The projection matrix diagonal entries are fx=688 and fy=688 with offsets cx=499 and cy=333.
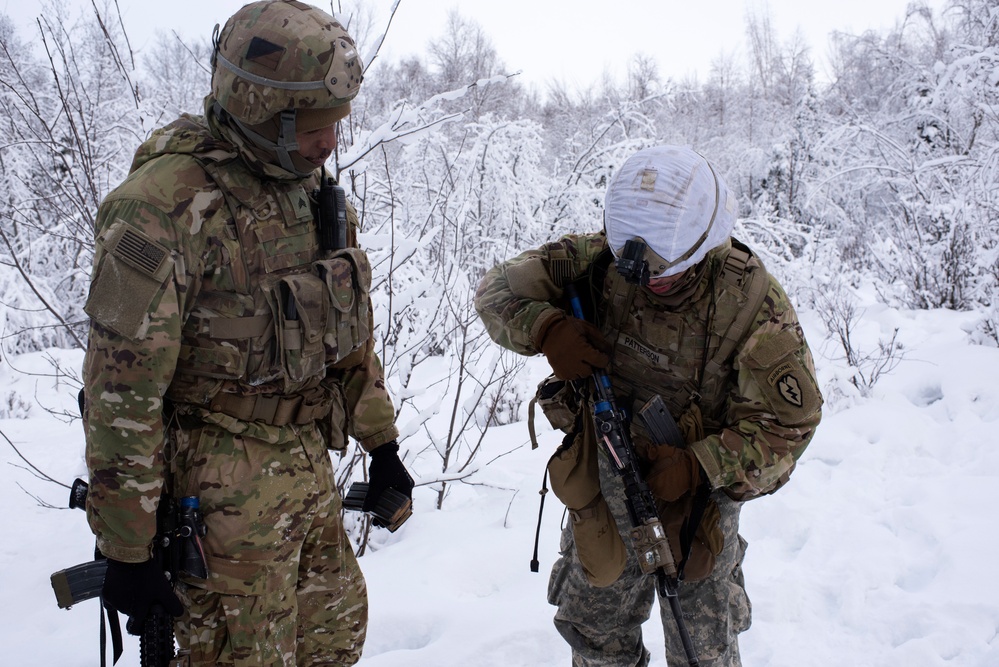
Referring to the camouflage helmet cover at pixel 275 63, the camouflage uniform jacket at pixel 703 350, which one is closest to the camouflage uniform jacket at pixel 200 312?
the camouflage helmet cover at pixel 275 63

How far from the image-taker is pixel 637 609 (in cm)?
199

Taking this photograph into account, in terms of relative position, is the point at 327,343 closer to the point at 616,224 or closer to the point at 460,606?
the point at 616,224

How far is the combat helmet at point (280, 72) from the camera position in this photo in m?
1.50

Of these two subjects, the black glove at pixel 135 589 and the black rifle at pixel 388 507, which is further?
the black rifle at pixel 388 507

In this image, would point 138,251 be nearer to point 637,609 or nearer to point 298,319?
point 298,319

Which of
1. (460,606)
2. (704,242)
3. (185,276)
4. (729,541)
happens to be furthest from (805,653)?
(185,276)

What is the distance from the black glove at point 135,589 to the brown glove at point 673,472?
115 cm

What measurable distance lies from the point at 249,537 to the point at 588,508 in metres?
0.91

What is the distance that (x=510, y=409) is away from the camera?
5.86m

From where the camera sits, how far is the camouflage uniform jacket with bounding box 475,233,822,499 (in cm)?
170

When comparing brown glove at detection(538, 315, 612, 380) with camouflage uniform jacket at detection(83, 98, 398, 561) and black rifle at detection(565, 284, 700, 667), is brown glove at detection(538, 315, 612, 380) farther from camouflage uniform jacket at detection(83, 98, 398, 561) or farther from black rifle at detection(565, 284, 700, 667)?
camouflage uniform jacket at detection(83, 98, 398, 561)

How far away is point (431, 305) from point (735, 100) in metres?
28.0

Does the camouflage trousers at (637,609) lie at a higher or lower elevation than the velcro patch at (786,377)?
lower

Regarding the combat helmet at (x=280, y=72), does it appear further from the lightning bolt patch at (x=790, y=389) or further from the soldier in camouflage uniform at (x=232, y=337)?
the lightning bolt patch at (x=790, y=389)
